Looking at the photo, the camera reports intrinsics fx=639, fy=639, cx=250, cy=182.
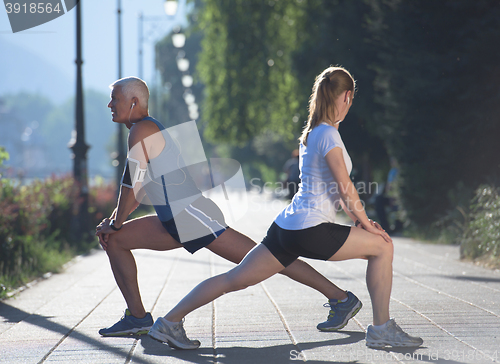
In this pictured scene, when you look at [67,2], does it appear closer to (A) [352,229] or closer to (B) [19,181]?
(B) [19,181]

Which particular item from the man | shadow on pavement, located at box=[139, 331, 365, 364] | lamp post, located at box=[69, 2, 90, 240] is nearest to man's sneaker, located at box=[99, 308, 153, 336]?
the man

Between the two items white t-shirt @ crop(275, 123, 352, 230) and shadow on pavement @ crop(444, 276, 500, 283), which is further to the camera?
shadow on pavement @ crop(444, 276, 500, 283)

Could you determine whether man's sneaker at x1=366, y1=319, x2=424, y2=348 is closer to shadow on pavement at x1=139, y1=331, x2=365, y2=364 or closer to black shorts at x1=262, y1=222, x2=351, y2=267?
shadow on pavement at x1=139, y1=331, x2=365, y2=364

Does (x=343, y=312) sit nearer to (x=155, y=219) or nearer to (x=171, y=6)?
(x=155, y=219)

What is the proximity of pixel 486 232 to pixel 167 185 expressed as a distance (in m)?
5.51

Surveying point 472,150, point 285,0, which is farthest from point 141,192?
point 285,0

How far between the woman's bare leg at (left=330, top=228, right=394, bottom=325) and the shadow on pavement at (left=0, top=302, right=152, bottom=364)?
1.46m

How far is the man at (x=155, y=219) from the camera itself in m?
4.35

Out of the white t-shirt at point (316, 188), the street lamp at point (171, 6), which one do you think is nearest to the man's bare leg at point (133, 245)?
the white t-shirt at point (316, 188)

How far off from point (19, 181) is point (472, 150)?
25.0ft

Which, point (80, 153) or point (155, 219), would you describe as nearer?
point (155, 219)

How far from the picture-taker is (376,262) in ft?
13.1

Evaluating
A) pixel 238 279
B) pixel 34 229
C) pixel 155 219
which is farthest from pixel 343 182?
pixel 34 229

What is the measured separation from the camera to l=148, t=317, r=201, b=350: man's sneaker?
13.3ft
